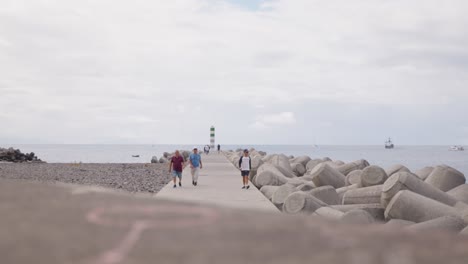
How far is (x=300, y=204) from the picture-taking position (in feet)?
31.4

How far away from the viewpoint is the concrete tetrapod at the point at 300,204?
949 cm

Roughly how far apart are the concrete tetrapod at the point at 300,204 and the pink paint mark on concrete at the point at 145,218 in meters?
8.04

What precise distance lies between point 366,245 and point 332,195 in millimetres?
10683

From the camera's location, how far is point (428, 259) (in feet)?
3.83

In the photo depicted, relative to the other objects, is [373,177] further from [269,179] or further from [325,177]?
[269,179]

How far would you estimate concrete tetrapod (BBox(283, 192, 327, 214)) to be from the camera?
9.49 meters

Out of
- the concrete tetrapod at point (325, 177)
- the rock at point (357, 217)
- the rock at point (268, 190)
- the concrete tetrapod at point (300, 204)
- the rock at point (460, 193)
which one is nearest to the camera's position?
the rock at point (357, 217)

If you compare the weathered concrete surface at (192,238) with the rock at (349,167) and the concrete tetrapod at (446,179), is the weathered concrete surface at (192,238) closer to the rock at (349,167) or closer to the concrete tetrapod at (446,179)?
the concrete tetrapod at (446,179)

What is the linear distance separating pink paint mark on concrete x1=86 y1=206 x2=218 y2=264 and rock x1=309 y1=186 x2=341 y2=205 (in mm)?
10005

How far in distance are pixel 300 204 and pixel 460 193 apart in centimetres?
496

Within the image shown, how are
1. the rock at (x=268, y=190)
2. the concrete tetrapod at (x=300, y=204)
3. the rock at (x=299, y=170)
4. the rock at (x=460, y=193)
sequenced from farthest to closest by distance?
the rock at (x=299, y=170), the rock at (x=268, y=190), the rock at (x=460, y=193), the concrete tetrapod at (x=300, y=204)

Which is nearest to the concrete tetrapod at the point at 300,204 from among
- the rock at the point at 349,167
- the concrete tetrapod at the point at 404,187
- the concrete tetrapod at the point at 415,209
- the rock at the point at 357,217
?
the rock at the point at 357,217

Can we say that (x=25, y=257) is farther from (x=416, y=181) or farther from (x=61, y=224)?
(x=416, y=181)

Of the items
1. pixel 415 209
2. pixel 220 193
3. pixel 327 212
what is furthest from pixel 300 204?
pixel 220 193
